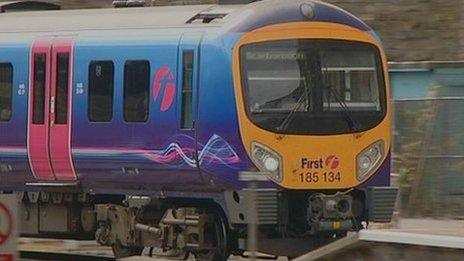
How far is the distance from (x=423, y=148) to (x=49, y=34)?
6298 millimetres

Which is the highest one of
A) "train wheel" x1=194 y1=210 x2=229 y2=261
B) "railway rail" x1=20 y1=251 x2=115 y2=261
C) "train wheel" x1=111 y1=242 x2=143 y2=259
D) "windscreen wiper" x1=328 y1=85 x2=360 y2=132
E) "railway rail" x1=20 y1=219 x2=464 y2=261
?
"windscreen wiper" x1=328 y1=85 x2=360 y2=132

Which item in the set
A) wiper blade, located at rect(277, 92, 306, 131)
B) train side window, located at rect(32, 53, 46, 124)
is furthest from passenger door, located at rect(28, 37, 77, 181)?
wiper blade, located at rect(277, 92, 306, 131)

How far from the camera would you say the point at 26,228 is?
719 inches

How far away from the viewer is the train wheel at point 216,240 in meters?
16.1

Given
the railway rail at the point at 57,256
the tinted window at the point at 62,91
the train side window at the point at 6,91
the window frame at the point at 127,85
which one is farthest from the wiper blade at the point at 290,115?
the train side window at the point at 6,91

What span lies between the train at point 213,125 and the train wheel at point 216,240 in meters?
0.02

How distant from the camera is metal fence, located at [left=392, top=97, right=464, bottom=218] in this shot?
20625mm

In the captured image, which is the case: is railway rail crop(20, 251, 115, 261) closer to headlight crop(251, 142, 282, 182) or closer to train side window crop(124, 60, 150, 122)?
train side window crop(124, 60, 150, 122)

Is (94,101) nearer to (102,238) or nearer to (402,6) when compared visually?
(102,238)

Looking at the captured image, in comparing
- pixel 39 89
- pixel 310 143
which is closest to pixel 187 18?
pixel 310 143

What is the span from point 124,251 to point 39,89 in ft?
7.57

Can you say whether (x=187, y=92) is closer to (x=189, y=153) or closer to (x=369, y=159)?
(x=189, y=153)

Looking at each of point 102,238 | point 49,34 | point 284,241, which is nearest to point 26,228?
point 102,238

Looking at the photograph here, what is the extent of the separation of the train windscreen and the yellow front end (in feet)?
0.22
